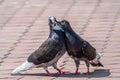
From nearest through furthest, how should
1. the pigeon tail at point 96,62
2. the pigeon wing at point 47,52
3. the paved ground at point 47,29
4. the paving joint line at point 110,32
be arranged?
the pigeon wing at point 47,52 → the pigeon tail at point 96,62 → the paved ground at point 47,29 → the paving joint line at point 110,32

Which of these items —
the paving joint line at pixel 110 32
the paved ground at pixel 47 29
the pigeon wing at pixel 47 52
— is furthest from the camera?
the paving joint line at pixel 110 32

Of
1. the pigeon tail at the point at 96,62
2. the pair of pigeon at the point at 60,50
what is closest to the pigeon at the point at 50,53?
the pair of pigeon at the point at 60,50

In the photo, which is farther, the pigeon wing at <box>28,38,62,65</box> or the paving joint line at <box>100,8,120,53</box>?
the paving joint line at <box>100,8,120,53</box>

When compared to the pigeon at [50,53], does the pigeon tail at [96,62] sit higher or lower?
lower

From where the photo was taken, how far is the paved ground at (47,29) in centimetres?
893

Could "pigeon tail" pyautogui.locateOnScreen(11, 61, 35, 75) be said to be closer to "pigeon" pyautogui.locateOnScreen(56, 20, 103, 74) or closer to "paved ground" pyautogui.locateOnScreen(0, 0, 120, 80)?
"paved ground" pyautogui.locateOnScreen(0, 0, 120, 80)

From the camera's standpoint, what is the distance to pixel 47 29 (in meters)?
11.4

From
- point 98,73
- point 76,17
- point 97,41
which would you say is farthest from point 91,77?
point 76,17

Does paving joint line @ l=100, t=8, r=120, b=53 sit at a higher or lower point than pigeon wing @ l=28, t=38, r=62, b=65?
lower

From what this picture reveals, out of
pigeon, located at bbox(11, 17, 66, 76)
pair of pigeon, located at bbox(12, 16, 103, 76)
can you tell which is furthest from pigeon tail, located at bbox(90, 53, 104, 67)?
pigeon, located at bbox(11, 17, 66, 76)

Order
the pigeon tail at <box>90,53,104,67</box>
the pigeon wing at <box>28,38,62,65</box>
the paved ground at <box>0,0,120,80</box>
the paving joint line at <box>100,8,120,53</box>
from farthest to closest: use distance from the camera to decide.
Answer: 1. the paving joint line at <box>100,8,120,53</box>
2. the paved ground at <box>0,0,120,80</box>
3. the pigeon tail at <box>90,53,104,67</box>
4. the pigeon wing at <box>28,38,62,65</box>

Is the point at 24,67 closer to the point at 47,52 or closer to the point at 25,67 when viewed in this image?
the point at 25,67

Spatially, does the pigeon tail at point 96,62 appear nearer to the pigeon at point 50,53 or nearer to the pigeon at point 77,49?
the pigeon at point 77,49

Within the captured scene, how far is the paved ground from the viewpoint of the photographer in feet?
29.3
